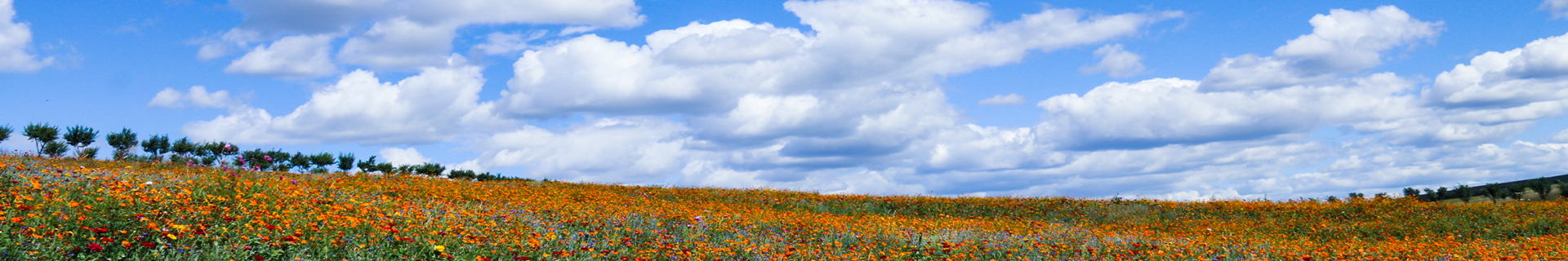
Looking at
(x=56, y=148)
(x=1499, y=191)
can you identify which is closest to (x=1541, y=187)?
(x=1499, y=191)

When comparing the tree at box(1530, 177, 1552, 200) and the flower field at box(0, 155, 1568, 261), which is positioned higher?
the tree at box(1530, 177, 1552, 200)

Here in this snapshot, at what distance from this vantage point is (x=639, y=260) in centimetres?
805

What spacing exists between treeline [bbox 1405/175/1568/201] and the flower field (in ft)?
16.9

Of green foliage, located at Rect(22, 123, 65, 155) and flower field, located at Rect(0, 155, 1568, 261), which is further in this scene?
green foliage, located at Rect(22, 123, 65, 155)

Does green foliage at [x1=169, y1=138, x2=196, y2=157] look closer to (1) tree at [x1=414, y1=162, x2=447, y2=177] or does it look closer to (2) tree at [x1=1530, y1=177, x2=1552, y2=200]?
(1) tree at [x1=414, y1=162, x2=447, y2=177]

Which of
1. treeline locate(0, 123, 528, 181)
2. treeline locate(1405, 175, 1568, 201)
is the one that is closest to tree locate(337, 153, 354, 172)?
treeline locate(0, 123, 528, 181)

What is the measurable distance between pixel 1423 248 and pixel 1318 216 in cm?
1017

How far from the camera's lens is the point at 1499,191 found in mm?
26609

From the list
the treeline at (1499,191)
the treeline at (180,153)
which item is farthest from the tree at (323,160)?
the treeline at (1499,191)

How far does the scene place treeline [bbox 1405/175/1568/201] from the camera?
2623cm

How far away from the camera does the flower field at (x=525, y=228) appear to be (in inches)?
269

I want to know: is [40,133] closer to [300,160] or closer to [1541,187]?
[300,160]

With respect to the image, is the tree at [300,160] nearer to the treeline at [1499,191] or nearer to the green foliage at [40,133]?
the green foliage at [40,133]

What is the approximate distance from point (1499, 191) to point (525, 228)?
29469 millimetres
